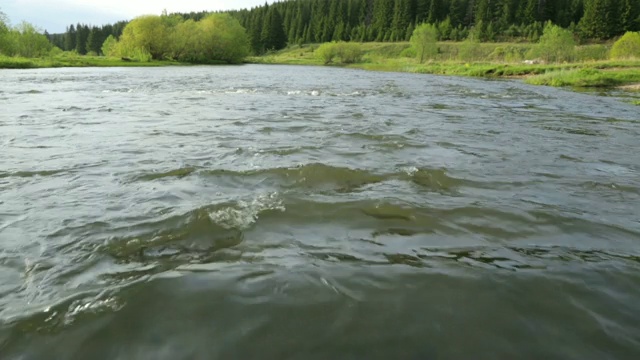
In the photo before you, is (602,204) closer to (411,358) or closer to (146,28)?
(411,358)

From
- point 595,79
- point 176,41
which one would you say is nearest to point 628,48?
point 595,79

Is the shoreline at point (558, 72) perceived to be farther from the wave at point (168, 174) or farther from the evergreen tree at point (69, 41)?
the evergreen tree at point (69, 41)

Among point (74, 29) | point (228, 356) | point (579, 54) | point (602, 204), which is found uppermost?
point (74, 29)

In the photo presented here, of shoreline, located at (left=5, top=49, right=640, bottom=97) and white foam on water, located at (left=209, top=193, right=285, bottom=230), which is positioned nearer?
white foam on water, located at (left=209, top=193, right=285, bottom=230)

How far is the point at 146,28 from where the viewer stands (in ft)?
282

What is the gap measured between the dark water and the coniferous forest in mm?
114664

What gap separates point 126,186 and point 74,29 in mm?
207157

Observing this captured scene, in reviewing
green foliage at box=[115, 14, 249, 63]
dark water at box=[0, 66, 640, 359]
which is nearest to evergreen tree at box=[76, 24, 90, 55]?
green foliage at box=[115, 14, 249, 63]

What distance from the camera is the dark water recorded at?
3.01m

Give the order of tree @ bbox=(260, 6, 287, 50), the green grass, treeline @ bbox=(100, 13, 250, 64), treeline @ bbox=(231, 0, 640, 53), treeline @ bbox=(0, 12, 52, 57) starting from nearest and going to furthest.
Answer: the green grass, treeline @ bbox=(0, 12, 52, 57), treeline @ bbox=(100, 13, 250, 64), treeline @ bbox=(231, 0, 640, 53), tree @ bbox=(260, 6, 287, 50)

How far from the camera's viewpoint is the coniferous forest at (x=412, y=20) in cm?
10181

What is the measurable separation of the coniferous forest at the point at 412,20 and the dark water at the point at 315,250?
11466 centimetres

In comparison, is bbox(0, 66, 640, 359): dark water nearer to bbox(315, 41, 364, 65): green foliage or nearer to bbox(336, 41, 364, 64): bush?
bbox(315, 41, 364, 65): green foliage

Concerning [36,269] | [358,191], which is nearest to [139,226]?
[36,269]
